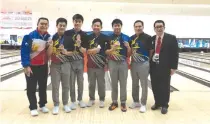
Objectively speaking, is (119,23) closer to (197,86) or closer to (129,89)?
(129,89)

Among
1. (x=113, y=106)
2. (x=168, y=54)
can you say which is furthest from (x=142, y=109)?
(x=168, y=54)

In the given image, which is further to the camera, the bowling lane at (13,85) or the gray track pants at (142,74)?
the bowling lane at (13,85)

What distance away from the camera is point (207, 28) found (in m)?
17.8

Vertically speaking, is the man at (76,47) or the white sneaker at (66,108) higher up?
the man at (76,47)

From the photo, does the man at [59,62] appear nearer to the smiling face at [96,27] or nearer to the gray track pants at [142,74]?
the smiling face at [96,27]

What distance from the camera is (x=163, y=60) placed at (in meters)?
3.78

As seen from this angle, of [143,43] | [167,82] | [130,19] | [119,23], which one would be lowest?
[167,82]

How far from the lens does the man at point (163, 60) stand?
376 cm

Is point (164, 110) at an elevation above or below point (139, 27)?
below

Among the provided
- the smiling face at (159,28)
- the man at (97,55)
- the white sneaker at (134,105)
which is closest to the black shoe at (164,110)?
the white sneaker at (134,105)

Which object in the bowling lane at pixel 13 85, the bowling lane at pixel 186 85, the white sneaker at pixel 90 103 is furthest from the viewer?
the bowling lane at pixel 186 85

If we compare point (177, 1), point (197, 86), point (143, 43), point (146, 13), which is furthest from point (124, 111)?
point (146, 13)

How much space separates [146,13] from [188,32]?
11.6 ft

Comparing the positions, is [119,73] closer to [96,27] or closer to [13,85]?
[96,27]
